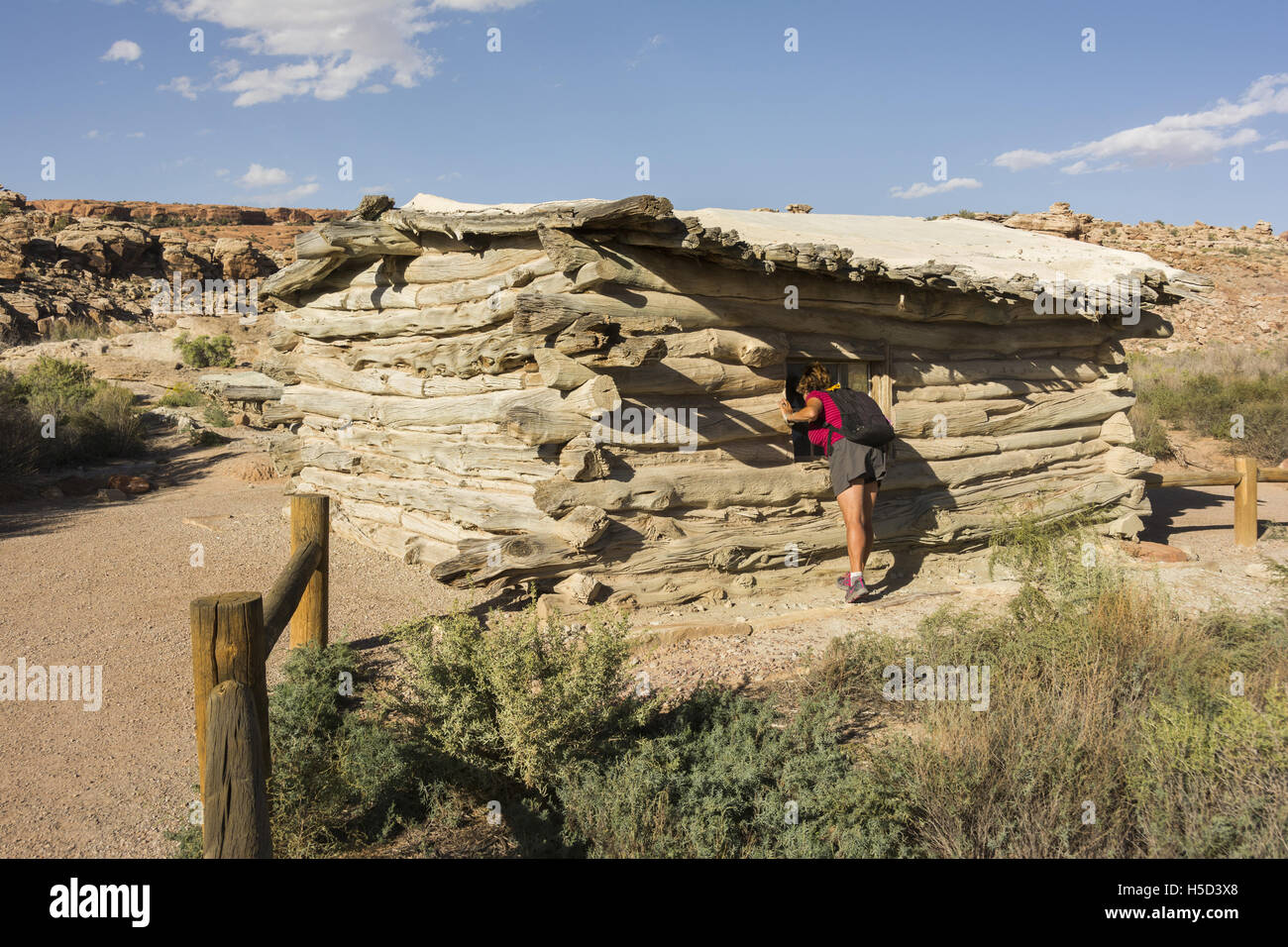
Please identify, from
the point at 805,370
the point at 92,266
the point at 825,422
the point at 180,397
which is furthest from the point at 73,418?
the point at 92,266

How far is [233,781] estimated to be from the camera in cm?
268

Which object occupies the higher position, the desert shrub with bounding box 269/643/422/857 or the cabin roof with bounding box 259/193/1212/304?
the cabin roof with bounding box 259/193/1212/304

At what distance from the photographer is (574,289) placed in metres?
6.27

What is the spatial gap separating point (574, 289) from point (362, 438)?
12.4 ft

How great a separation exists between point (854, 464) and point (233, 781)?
17.9 ft

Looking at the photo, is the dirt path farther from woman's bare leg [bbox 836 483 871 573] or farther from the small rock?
woman's bare leg [bbox 836 483 871 573]

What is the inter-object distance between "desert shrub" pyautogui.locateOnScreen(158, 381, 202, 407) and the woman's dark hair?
51.7 ft

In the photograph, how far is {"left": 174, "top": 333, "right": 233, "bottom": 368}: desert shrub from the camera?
2294 centimetres

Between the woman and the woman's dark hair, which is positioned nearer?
the woman

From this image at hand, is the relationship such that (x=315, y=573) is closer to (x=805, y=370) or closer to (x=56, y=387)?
(x=805, y=370)

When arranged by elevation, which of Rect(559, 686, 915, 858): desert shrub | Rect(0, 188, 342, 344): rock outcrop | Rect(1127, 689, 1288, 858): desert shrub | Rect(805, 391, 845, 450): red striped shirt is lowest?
Rect(559, 686, 915, 858): desert shrub

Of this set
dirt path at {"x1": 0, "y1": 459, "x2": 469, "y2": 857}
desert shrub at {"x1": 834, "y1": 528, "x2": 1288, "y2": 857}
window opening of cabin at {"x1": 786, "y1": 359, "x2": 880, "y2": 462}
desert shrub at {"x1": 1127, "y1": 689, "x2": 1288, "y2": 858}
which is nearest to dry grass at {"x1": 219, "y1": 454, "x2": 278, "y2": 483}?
dirt path at {"x1": 0, "y1": 459, "x2": 469, "y2": 857}

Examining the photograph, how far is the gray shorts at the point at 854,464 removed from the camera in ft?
23.1
